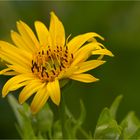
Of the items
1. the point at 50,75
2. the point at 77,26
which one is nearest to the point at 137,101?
the point at 77,26

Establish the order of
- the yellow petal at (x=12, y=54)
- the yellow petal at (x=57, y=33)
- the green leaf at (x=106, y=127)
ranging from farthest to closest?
the yellow petal at (x=57, y=33) < the yellow petal at (x=12, y=54) < the green leaf at (x=106, y=127)

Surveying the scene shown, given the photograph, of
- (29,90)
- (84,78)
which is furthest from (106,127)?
(29,90)

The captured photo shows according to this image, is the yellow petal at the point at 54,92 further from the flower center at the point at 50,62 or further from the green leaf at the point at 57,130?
the green leaf at the point at 57,130

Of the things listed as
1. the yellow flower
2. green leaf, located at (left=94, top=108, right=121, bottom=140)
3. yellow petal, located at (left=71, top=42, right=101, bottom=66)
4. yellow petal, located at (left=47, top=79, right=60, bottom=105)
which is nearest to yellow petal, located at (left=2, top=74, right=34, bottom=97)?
the yellow flower

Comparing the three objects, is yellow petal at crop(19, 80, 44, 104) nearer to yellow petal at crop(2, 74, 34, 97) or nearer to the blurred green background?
yellow petal at crop(2, 74, 34, 97)

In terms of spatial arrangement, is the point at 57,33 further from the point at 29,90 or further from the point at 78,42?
the point at 29,90

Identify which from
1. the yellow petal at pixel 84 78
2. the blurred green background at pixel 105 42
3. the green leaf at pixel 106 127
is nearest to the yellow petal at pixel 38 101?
the yellow petal at pixel 84 78

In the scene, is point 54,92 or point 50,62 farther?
point 50,62
